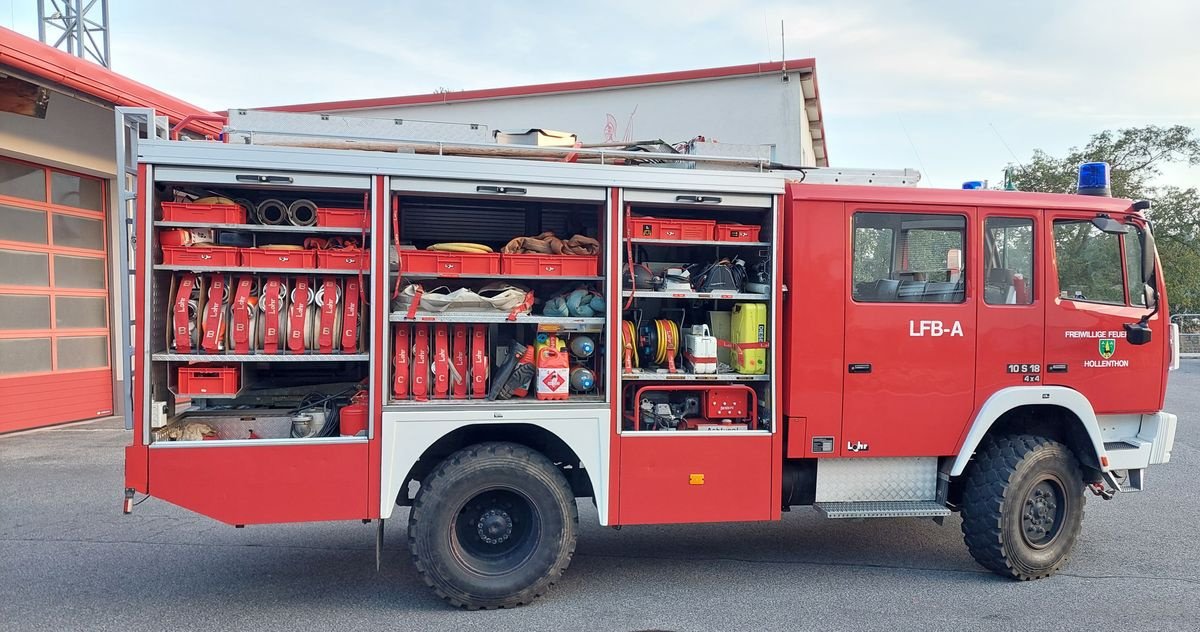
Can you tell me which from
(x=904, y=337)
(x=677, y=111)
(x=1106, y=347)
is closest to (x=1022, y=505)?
(x=1106, y=347)

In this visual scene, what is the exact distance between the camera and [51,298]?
1011cm

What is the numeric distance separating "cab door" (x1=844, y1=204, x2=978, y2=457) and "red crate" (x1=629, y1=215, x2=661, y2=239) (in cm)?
125

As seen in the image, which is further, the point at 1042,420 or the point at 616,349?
the point at 1042,420

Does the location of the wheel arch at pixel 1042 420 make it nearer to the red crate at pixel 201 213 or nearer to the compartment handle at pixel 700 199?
the compartment handle at pixel 700 199

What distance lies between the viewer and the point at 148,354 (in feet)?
13.8

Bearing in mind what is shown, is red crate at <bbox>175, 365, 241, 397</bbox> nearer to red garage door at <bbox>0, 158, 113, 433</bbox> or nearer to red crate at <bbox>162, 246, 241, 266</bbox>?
red crate at <bbox>162, 246, 241, 266</bbox>

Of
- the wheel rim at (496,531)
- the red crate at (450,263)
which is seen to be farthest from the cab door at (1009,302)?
the red crate at (450,263)

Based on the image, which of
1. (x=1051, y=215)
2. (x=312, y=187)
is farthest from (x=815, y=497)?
(x=312, y=187)

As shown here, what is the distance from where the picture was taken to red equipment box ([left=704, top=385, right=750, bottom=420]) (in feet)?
16.0

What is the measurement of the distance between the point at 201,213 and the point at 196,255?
243 mm

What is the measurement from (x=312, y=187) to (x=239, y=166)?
1.30ft

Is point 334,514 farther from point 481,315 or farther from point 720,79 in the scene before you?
point 720,79

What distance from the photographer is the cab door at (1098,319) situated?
5.03 m

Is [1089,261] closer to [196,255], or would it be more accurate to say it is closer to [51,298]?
[196,255]
